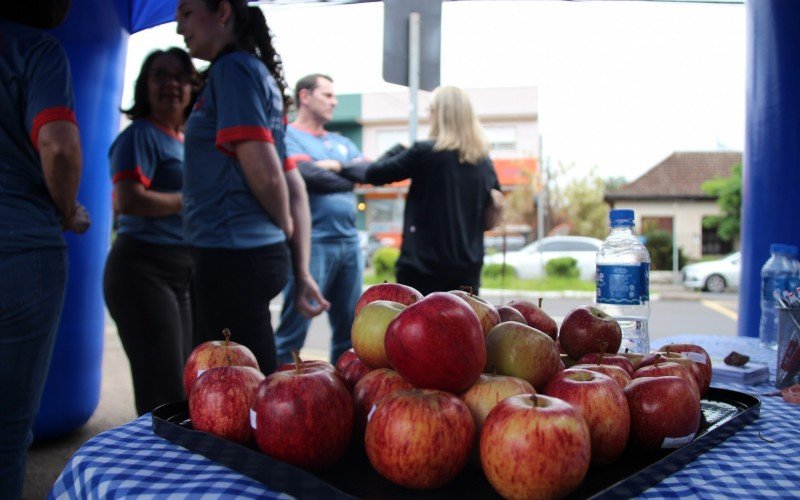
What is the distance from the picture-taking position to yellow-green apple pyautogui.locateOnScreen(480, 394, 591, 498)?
2.46 ft

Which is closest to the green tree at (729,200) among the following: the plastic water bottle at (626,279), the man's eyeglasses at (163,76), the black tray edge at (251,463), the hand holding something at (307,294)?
the plastic water bottle at (626,279)

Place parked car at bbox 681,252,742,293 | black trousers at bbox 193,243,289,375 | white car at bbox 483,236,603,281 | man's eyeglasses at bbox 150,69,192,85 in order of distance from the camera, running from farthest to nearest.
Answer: white car at bbox 483,236,603,281 < parked car at bbox 681,252,742,293 < man's eyeglasses at bbox 150,69,192,85 < black trousers at bbox 193,243,289,375

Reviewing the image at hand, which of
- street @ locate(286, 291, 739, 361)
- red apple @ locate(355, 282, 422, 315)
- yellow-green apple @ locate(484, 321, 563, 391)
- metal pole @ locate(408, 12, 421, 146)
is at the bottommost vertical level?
street @ locate(286, 291, 739, 361)

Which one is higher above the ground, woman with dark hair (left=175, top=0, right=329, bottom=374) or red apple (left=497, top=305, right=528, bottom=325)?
woman with dark hair (left=175, top=0, right=329, bottom=374)

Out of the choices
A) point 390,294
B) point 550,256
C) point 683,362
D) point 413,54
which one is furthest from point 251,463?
point 550,256

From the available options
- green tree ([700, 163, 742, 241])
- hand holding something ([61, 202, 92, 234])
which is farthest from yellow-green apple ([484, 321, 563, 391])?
green tree ([700, 163, 742, 241])

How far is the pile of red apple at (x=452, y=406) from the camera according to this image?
78cm

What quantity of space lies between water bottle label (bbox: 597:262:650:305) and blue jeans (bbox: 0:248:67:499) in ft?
4.93

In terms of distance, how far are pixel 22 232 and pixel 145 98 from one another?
1250 mm

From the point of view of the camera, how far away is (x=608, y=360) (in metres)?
1.18

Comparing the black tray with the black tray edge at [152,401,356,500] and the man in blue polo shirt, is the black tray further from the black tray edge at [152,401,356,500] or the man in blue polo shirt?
Answer: the man in blue polo shirt

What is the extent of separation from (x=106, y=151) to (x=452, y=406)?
10.5 feet

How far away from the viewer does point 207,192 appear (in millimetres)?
1927

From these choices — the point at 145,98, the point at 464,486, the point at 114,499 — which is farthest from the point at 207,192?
the point at 464,486
